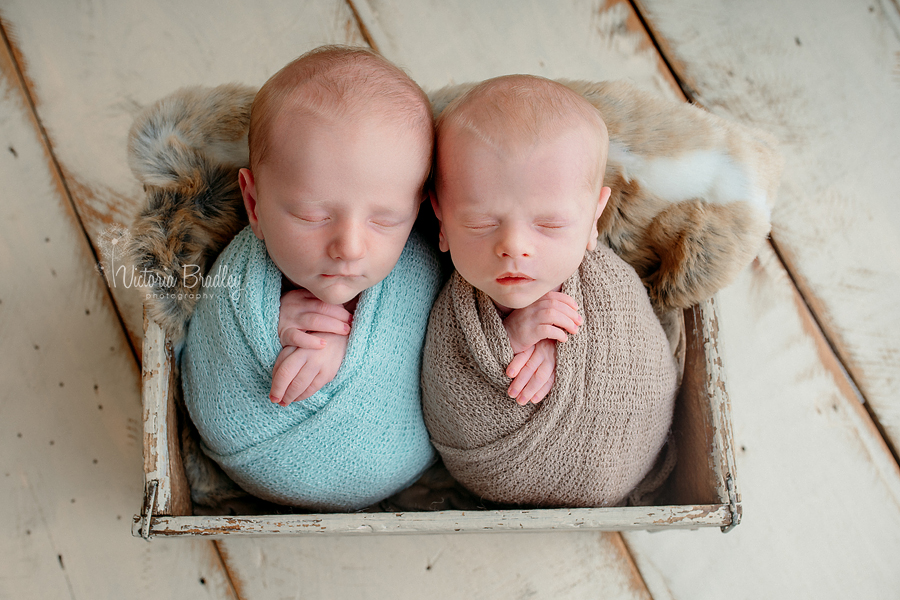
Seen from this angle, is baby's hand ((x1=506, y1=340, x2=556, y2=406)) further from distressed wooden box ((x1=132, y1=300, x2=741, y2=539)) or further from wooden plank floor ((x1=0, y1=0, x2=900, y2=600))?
wooden plank floor ((x1=0, y1=0, x2=900, y2=600))

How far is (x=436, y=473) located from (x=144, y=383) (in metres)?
0.45

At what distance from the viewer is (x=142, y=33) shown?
1232 millimetres

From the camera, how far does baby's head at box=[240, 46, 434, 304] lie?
0.73m

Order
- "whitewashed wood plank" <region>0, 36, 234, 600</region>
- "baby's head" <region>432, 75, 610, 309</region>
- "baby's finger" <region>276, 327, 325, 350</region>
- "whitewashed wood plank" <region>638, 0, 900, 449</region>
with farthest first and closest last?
"whitewashed wood plank" <region>638, 0, 900, 449</region>, "whitewashed wood plank" <region>0, 36, 234, 600</region>, "baby's finger" <region>276, 327, 325, 350</region>, "baby's head" <region>432, 75, 610, 309</region>

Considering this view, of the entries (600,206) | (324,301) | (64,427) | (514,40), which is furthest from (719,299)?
(64,427)

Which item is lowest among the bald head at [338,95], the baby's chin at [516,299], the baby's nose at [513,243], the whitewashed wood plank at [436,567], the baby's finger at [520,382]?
the whitewashed wood plank at [436,567]

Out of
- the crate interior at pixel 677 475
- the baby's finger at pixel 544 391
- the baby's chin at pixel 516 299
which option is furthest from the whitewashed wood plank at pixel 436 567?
the baby's chin at pixel 516 299

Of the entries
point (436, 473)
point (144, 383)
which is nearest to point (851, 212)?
point (436, 473)

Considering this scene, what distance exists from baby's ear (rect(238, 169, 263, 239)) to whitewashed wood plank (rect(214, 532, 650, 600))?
0.54m

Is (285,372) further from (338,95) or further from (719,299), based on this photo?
(719,299)

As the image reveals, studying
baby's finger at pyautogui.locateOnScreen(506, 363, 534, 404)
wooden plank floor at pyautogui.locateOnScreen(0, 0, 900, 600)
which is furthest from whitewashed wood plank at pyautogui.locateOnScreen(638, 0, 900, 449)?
baby's finger at pyautogui.locateOnScreen(506, 363, 534, 404)

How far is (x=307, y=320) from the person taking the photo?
86 centimetres

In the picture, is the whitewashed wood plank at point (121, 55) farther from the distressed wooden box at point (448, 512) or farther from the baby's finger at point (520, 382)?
the baby's finger at point (520, 382)

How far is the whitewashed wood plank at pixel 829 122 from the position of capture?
3.88ft
